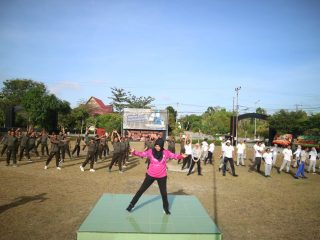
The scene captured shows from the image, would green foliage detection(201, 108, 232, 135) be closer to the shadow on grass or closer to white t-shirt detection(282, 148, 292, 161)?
white t-shirt detection(282, 148, 292, 161)

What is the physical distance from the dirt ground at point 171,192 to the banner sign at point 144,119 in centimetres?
3364

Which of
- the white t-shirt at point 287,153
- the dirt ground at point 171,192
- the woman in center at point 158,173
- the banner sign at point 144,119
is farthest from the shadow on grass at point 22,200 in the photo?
the banner sign at point 144,119

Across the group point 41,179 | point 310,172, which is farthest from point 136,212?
point 310,172

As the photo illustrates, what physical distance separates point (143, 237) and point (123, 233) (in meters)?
0.38

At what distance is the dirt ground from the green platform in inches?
24.1

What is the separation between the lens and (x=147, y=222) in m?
6.09

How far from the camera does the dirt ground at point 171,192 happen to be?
6.64 metres

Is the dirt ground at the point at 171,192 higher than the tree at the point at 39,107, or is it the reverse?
the tree at the point at 39,107

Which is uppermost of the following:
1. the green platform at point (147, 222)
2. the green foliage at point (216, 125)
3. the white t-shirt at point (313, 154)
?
the green foliage at point (216, 125)

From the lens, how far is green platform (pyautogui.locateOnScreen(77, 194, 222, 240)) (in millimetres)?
5387

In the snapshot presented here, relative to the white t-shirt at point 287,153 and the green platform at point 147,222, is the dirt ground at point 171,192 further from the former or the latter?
the white t-shirt at point 287,153

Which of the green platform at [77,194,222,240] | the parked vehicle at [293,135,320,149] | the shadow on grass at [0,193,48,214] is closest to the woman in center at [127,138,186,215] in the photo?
the green platform at [77,194,222,240]

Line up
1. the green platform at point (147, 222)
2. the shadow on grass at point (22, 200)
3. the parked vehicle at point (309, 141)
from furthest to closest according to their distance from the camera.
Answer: the parked vehicle at point (309, 141), the shadow on grass at point (22, 200), the green platform at point (147, 222)

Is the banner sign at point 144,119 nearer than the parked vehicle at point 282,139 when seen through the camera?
No
